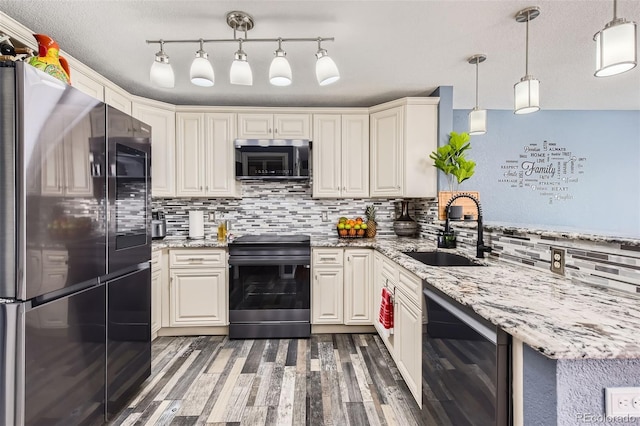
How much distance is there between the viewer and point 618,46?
1219 mm

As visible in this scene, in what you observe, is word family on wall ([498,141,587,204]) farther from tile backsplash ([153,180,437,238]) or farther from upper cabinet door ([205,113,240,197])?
upper cabinet door ([205,113,240,197])

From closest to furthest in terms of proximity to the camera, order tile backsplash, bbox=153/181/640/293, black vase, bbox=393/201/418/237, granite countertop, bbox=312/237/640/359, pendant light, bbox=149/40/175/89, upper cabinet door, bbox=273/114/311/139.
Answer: granite countertop, bbox=312/237/640/359, pendant light, bbox=149/40/175/89, upper cabinet door, bbox=273/114/311/139, black vase, bbox=393/201/418/237, tile backsplash, bbox=153/181/640/293

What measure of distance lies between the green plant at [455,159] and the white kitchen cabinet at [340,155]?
719mm

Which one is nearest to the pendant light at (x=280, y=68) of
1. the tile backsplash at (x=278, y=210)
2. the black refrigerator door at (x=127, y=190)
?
the black refrigerator door at (x=127, y=190)

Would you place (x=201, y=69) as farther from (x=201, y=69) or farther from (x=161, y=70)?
(x=161, y=70)

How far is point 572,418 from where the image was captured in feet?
2.44

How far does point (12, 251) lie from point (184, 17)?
1.51 meters

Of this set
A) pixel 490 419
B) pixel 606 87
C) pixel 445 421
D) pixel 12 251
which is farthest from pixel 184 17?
pixel 606 87

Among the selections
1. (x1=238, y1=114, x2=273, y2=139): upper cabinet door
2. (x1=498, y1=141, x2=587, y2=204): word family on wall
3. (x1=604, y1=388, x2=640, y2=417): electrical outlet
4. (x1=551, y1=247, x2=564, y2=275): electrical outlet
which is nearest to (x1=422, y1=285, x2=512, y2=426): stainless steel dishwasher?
(x1=604, y1=388, x2=640, y2=417): electrical outlet

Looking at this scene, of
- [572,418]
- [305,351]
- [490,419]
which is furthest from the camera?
[305,351]

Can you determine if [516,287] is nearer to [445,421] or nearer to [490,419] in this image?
[490,419]

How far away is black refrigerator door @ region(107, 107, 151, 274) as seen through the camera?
1.60 meters

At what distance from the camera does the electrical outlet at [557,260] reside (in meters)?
1.38

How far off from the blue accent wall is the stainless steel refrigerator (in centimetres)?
341
